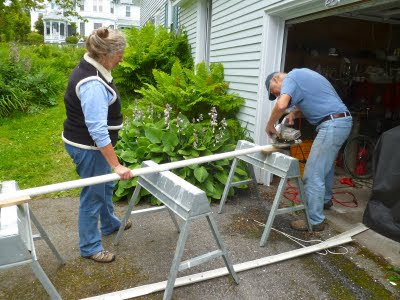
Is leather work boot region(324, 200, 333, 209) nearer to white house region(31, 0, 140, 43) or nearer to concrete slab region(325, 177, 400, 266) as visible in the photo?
concrete slab region(325, 177, 400, 266)

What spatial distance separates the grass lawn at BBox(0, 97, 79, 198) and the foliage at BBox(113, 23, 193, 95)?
2.32m

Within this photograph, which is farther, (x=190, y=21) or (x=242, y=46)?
(x=190, y=21)

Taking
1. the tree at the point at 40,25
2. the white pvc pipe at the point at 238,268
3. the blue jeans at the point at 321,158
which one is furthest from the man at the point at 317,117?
the tree at the point at 40,25

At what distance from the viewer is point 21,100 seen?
30.7 feet

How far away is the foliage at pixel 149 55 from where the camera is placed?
9.79 m

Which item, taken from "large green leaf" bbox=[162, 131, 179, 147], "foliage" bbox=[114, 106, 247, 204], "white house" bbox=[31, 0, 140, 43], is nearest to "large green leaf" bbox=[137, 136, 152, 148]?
"foliage" bbox=[114, 106, 247, 204]

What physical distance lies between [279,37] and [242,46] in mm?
993

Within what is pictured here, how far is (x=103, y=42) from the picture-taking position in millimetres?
2641

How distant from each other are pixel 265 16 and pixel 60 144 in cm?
502

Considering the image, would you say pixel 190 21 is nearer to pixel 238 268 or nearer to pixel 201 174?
pixel 201 174

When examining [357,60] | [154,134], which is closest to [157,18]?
[357,60]

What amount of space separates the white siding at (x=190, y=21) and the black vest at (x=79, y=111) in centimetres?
700

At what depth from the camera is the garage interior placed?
7242 millimetres

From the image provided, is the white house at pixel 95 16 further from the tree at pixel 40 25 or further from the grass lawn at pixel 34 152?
the grass lawn at pixel 34 152
